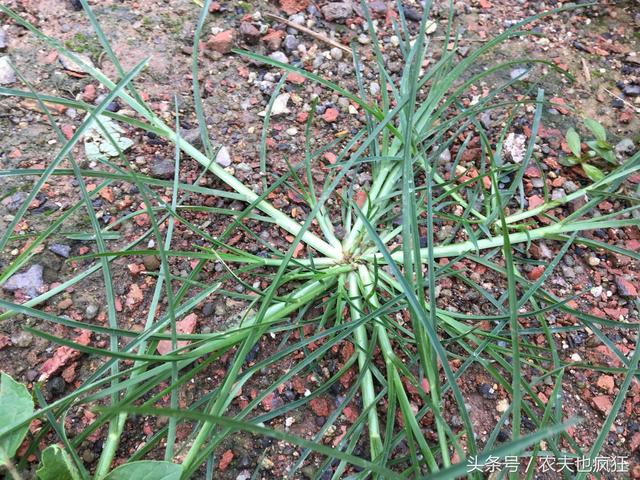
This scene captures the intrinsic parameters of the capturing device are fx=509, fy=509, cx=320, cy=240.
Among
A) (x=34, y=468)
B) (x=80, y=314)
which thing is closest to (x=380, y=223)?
(x=80, y=314)

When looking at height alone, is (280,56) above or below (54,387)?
above

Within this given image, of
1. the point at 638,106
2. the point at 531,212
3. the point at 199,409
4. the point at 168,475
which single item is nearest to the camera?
the point at 168,475

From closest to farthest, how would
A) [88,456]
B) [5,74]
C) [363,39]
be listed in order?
[88,456] → [5,74] → [363,39]

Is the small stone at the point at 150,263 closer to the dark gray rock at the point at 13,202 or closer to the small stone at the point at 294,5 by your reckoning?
the dark gray rock at the point at 13,202

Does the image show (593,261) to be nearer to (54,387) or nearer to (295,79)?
(295,79)

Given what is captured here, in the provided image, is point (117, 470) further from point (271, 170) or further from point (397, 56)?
point (397, 56)

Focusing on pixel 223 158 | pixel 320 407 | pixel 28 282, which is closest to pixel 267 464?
pixel 320 407
